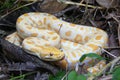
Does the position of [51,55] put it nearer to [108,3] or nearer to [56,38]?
[56,38]

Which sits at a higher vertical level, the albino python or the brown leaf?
the brown leaf

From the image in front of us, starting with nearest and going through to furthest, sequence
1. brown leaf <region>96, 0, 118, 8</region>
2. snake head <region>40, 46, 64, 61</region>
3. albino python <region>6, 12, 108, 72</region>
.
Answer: snake head <region>40, 46, 64, 61</region>, albino python <region>6, 12, 108, 72</region>, brown leaf <region>96, 0, 118, 8</region>

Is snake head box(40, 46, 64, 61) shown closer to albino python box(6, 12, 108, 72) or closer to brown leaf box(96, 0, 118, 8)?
albino python box(6, 12, 108, 72)

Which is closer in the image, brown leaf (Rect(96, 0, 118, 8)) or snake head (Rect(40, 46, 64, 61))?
snake head (Rect(40, 46, 64, 61))

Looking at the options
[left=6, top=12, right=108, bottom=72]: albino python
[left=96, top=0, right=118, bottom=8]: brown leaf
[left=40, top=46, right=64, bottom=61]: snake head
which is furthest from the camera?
[left=96, top=0, right=118, bottom=8]: brown leaf

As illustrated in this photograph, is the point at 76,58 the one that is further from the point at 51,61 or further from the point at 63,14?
the point at 63,14

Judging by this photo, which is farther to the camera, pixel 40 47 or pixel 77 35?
pixel 77 35

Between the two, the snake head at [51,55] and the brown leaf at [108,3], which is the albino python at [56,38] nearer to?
the snake head at [51,55]

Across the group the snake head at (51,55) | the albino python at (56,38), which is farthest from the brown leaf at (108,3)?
the snake head at (51,55)

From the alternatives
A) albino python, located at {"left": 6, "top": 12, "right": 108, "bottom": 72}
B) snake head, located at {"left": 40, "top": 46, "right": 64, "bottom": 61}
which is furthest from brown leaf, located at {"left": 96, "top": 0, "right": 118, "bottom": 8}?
snake head, located at {"left": 40, "top": 46, "right": 64, "bottom": 61}

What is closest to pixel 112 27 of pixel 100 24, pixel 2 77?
pixel 100 24
